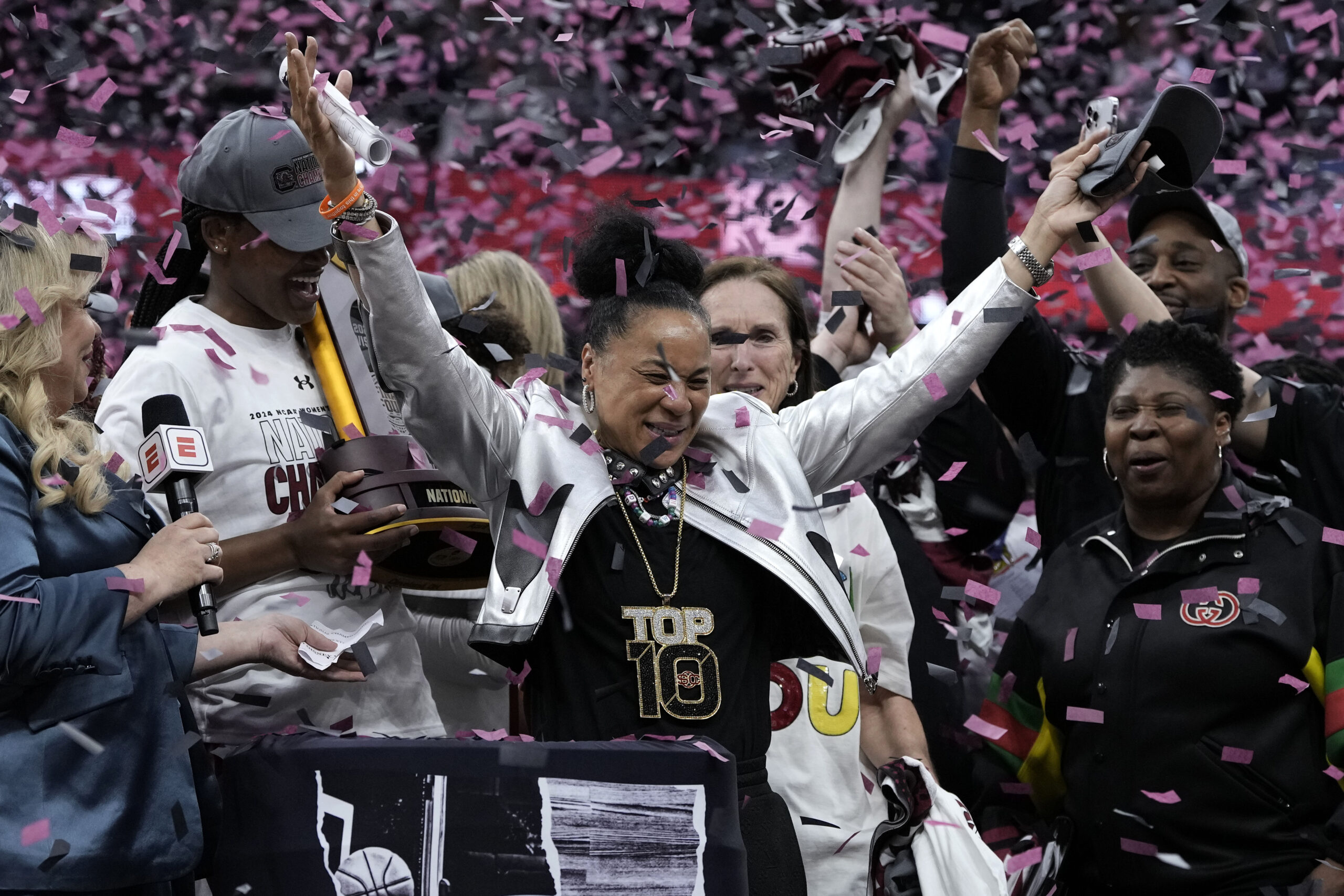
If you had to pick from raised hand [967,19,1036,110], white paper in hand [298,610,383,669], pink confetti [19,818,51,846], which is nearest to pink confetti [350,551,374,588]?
white paper in hand [298,610,383,669]

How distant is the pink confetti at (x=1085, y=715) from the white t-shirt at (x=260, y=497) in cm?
144

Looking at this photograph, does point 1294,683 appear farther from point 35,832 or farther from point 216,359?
point 35,832

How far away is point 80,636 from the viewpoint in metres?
2.45

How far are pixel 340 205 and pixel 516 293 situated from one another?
1.89 metres

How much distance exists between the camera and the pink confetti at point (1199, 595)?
11.4ft

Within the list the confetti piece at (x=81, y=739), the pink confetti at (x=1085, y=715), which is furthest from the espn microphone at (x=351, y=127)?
the pink confetti at (x=1085, y=715)

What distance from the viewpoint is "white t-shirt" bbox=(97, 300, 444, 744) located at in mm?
2992

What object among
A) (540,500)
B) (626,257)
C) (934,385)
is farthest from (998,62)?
(540,500)

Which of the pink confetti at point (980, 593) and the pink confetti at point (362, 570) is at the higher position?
the pink confetti at point (362, 570)

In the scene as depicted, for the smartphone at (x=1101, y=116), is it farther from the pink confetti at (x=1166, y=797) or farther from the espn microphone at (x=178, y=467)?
the espn microphone at (x=178, y=467)

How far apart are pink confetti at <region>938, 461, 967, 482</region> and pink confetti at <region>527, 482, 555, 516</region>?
150 cm

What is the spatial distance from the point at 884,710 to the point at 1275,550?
3.20 feet

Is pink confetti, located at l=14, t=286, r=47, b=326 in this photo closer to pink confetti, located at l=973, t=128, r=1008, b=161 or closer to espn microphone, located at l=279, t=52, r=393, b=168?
espn microphone, located at l=279, t=52, r=393, b=168

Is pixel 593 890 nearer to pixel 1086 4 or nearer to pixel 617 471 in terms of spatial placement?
pixel 617 471
